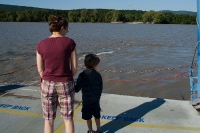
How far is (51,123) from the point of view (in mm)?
3127

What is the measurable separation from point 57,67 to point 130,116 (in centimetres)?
219

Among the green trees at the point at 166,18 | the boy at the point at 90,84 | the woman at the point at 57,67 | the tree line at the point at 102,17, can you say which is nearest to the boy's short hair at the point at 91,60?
the boy at the point at 90,84

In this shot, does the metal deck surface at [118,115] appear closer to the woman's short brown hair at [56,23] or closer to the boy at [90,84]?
the boy at [90,84]

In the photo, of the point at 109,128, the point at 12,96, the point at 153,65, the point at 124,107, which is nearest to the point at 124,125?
the point at 109,128

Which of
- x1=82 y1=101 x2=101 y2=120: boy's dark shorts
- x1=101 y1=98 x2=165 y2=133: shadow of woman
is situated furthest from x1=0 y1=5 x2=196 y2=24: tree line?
x1=82 y1=101 x2=101 y2=120: boy's dark shorts

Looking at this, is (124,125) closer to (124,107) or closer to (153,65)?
(124,107)

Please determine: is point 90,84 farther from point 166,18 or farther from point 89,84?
point 166,18

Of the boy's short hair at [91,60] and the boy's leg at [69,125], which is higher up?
the boy's short hair at [91,60]

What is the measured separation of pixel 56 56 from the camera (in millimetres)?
2789

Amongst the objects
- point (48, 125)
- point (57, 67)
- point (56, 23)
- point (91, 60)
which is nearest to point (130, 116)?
point (91, 60)

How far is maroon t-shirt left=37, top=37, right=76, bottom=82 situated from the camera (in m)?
2.76

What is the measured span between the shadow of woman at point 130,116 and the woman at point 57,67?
3.81 feet

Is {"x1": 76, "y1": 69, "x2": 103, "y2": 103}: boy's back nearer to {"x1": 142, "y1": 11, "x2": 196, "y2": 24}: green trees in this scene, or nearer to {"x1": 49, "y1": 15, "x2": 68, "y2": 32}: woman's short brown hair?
{"x1": 49, "y1": 15, "x2": 68, "y2": 32}: woman's short brown hair

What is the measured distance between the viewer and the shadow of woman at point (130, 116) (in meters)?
4.04
